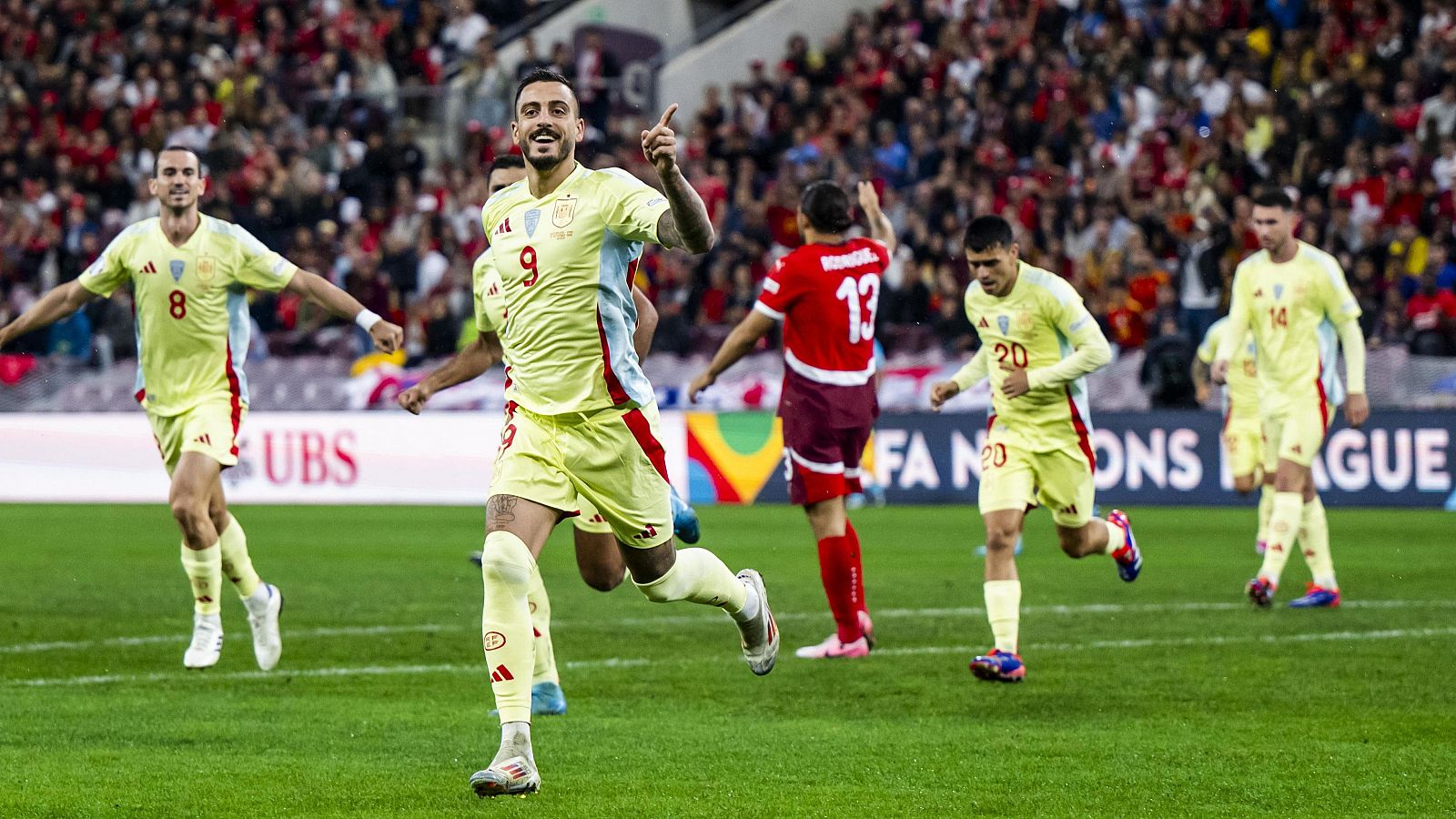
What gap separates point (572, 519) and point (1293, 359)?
609cm

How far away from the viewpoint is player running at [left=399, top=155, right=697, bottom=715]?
748 cm

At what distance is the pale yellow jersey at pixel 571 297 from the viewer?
6539 mm

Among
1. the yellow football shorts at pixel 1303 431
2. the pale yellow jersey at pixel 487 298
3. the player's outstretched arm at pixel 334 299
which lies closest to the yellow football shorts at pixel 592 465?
the pale yellow jersey at pixel 487 298

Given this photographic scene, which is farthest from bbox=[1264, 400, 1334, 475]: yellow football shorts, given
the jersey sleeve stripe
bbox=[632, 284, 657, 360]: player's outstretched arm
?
bbox=[632, 284, 657, 360]: player's outstretched arm

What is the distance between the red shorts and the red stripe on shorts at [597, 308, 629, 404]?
3.42m

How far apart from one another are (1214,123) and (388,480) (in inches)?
394

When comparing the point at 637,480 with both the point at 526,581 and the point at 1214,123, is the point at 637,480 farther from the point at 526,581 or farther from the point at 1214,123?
the point at 1214,123

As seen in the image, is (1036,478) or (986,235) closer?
(986,235)

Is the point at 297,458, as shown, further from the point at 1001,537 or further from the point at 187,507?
the point at 1001,537

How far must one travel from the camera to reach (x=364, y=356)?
76.6ft

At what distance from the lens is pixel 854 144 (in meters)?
24.8

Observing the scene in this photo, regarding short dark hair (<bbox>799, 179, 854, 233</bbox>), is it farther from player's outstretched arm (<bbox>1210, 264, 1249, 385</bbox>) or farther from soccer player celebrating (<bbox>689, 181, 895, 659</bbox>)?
player's outstretched arm (<bbox>1210, 264, 1249, 385</bbox>)

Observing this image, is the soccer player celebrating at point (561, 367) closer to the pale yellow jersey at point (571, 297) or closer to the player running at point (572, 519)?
the pale yellow jersey at point (571, 297)

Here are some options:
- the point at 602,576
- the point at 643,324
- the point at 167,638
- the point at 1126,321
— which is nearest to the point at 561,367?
the point at 602,576
